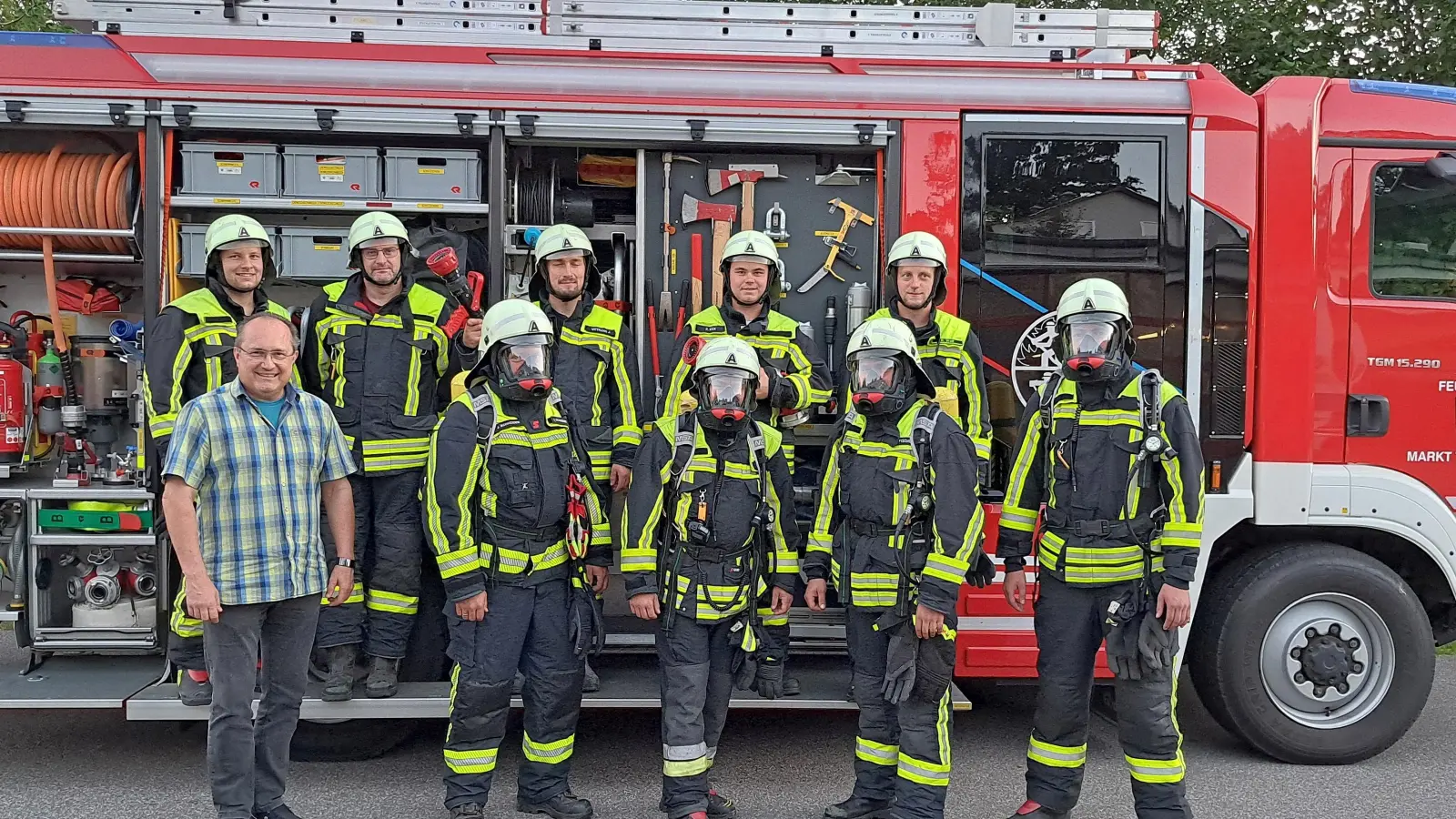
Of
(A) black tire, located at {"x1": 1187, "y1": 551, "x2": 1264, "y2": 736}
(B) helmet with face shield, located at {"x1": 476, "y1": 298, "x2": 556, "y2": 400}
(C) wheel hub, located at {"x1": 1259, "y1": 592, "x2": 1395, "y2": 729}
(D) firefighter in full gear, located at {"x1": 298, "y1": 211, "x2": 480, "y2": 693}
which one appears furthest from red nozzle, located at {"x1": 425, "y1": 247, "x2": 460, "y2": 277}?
(C) wheel hub, located at {"x1": 1259, "y1": 592, "x2": 1395, "y2": 729}

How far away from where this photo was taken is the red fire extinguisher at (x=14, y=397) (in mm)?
4852

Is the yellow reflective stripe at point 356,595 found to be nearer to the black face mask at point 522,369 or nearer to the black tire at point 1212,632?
the black face mask at point 522,369

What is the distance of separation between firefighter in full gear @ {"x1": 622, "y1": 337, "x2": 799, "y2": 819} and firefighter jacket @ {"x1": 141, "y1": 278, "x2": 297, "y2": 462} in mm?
1611

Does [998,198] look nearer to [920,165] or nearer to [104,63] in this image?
[920,165]

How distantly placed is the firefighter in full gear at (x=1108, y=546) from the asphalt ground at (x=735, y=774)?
0.52m

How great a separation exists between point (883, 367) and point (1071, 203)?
4.75 feet

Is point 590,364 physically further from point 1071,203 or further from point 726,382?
point 1071,203

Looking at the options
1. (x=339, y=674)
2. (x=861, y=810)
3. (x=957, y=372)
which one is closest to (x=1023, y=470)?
(x=957, y=372)

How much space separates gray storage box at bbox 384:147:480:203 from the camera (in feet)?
A: 16.0

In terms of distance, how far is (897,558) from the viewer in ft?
13.4

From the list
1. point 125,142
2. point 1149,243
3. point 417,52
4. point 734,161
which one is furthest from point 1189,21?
point 125,142

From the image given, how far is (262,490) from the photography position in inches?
150

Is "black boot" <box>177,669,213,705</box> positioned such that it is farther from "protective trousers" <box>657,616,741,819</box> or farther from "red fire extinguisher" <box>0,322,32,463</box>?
"protective trousers" <box>657,616,741,819</box>

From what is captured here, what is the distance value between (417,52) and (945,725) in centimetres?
362
